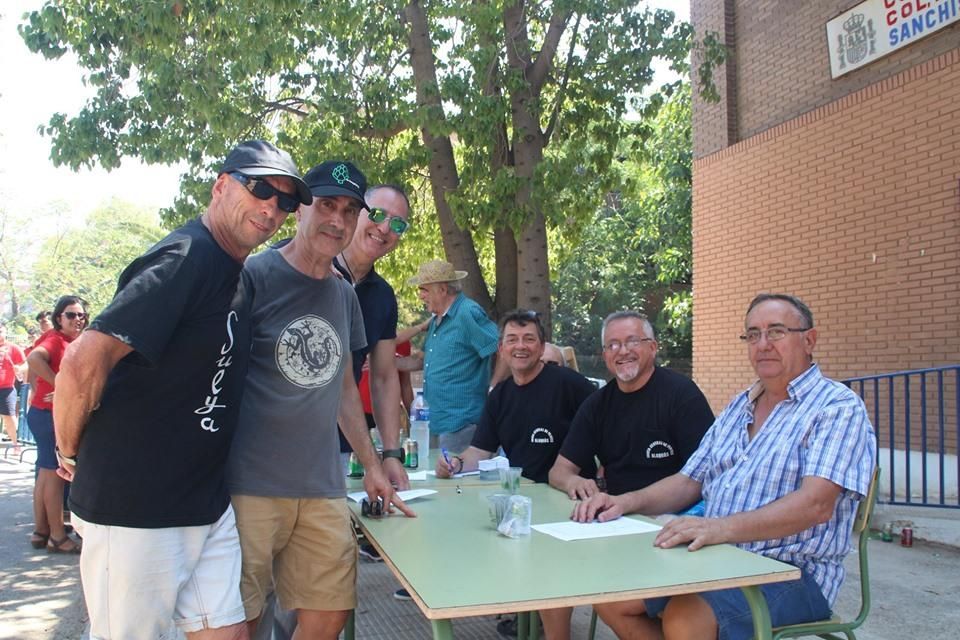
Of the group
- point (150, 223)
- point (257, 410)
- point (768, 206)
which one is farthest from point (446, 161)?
point (150, 223)

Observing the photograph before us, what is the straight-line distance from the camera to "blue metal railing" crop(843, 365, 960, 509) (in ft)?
22.4

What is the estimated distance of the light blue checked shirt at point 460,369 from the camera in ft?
17.7

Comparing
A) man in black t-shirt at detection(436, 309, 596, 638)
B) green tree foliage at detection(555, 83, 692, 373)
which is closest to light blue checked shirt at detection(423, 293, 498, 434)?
man in black t-shirt at detection(436, 309, 596, 638)

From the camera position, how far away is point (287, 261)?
2.77m

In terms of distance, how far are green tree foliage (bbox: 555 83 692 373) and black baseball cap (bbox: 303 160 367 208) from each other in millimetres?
13581

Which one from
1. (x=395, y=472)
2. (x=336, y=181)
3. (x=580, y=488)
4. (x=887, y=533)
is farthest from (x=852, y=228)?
(x=336, y=181)

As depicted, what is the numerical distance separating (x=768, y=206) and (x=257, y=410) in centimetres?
836

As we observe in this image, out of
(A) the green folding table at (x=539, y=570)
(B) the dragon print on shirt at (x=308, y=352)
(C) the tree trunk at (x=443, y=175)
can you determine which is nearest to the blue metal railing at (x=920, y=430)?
Answer: (C) the tree trunk at (x=443, y=175)

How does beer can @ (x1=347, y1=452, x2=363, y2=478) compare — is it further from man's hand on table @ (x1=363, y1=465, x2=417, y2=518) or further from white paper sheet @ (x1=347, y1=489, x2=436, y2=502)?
man's hand on table @ (x1=363, y1=465, x2=417, y2=518)

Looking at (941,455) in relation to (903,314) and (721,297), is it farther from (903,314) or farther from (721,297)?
(721,297)

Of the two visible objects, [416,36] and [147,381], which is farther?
[416,36]

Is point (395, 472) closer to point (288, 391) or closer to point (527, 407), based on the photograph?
point (288, 391)

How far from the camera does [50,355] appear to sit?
6.24 metres

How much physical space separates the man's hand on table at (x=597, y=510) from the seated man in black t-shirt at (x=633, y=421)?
1.56 feet
